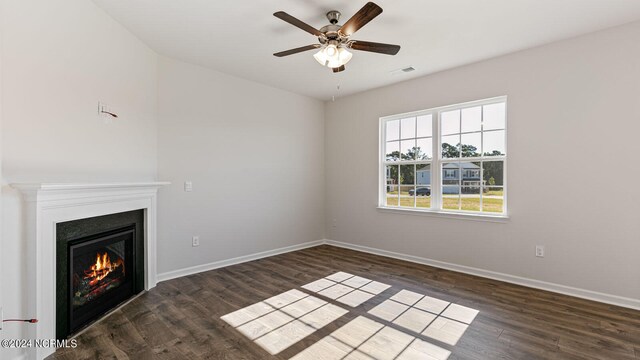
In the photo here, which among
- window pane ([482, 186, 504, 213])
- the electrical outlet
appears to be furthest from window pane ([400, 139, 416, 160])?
the electrical outlet

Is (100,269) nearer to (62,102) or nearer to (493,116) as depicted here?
(62,102)

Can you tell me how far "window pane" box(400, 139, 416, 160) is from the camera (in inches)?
180

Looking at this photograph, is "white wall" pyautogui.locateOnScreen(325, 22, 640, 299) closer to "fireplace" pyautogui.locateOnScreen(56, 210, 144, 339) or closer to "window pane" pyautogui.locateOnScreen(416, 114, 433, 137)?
"window pane" pyautogui.locateOnScreen(416, 114, 433, 137)

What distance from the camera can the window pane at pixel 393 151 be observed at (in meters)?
4.75

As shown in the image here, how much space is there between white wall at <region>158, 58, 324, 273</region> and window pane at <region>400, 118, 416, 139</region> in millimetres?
1580

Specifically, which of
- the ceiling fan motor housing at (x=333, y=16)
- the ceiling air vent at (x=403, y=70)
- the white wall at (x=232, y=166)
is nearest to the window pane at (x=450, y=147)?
the ceiling air vent at (x=403, y=70)

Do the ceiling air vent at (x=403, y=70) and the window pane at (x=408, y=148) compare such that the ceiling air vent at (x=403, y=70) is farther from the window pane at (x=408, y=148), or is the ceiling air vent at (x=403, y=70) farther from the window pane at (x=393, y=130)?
the window pane at (x=408, y=148)

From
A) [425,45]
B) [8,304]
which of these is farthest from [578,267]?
[8,304]

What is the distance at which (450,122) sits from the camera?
4.14 metres

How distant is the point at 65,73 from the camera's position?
2.31m

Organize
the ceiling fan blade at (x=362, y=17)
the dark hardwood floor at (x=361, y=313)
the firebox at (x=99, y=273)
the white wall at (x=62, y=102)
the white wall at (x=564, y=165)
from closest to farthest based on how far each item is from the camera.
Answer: the white wall at (x=62, y=102) → the ceiling fan blade at (x=362, y=17) → the dark hardwood floor at (x=361, y=313) → the firebox at (x=99, y=273) → the white wall at (x=564, y=165)

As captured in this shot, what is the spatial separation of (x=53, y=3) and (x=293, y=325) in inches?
121

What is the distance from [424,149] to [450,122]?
20.6 inches

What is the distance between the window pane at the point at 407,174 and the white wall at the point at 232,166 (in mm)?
1584
